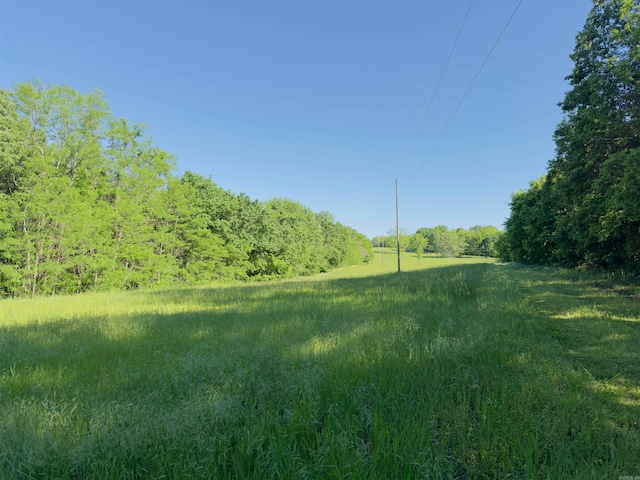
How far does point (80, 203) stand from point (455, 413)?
25.4 m

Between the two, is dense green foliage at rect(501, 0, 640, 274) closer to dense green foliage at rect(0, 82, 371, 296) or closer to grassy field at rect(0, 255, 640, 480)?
grassy field at rect(0, 255, 640, 480)

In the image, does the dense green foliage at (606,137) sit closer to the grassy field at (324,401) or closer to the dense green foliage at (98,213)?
the grassy field at (324,401)

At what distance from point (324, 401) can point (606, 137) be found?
16.3 m

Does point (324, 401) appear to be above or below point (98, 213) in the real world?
below

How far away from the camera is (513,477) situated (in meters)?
2.07

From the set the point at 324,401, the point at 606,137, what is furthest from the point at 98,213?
the point at 606,137

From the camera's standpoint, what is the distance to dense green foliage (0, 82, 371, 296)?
17734 millimetres

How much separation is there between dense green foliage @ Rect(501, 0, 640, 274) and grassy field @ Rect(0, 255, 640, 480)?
306 inches

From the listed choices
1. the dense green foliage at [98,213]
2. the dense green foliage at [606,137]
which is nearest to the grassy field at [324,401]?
the dense green foliage at [606,137]

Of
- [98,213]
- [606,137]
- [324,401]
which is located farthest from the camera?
[98,213]

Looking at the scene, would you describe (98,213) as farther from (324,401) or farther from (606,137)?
(606,137)

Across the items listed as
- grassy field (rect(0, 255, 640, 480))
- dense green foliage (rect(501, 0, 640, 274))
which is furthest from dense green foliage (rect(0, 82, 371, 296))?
dense green foliage (rect(501, 0, 640, 274))

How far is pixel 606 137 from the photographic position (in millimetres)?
11688

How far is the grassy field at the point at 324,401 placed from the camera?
6.95ft
